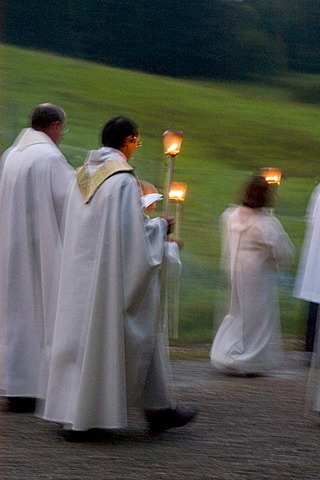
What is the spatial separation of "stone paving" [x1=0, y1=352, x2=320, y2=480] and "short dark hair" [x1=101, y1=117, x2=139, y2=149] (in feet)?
5.23

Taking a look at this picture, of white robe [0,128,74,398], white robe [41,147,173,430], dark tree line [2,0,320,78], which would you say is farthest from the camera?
dark tree line [2,0,320,78]

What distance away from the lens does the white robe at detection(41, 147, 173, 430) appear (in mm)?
6934

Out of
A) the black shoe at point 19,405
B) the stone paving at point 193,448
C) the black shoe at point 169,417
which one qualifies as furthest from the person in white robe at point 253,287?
the black shoe at point 169,417

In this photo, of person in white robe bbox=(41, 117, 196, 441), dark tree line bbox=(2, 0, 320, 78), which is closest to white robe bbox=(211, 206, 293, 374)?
person in white robe bbox=(41, 117, 196, 441)

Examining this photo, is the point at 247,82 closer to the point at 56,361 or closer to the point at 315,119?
the point at 315,119

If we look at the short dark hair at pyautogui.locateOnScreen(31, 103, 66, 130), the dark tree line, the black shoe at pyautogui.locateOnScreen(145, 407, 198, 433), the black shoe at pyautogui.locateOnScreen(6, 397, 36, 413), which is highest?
the dark tree line

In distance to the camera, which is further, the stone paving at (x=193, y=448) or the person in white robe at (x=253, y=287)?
the person in white robe at (x=253, y=287)

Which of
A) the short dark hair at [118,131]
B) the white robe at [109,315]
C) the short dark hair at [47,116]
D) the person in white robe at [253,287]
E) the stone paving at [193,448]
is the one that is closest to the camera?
the stone paving at [193,448]

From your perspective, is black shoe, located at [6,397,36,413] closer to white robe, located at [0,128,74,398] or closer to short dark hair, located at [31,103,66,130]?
white robe, located at [0,128,74,398]

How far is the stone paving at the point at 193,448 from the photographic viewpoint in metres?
6.28

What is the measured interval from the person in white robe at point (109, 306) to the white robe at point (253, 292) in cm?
366

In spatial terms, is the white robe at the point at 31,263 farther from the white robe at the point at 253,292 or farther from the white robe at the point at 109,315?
the white robe at the point at 253,292

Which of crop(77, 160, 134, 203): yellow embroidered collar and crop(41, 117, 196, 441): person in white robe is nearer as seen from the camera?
crop(41, 117, 196, 441): person in white robe

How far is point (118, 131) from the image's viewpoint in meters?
7.22
